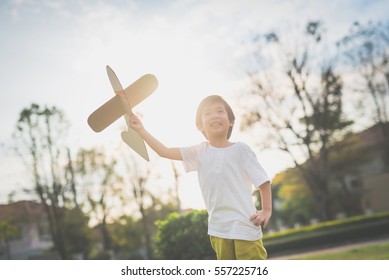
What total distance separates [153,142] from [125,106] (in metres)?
0.24

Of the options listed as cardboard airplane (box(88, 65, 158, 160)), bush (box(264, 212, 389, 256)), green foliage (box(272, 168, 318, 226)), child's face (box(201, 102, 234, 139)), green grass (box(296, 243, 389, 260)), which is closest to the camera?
child's face (box(201, 102, 234, 139))

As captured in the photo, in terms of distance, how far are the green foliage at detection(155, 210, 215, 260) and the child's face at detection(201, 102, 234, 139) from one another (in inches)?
93.2

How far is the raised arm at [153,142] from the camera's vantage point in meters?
1.81

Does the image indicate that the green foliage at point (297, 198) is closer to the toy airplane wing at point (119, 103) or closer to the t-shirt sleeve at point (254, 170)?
the toy airplane wing at point (119, 103)

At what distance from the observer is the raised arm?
1.81 m

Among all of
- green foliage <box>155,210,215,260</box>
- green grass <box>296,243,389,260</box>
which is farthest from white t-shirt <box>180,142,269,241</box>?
green foliage <box>155,210,215,260</box>

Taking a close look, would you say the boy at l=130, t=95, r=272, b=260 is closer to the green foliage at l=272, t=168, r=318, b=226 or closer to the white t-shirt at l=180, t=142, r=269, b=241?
the white t-shirt at l=180, t=142, r=269, b=241

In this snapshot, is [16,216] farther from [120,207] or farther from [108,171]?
[120,207]

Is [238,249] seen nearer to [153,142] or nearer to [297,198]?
[153,142]

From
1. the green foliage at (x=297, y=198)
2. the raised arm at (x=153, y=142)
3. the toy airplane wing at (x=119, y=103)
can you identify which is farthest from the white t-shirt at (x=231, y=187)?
the green foliage at (x=297, y=198)

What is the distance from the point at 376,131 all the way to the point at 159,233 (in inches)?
454

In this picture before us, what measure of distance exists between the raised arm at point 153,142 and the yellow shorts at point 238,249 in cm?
42
